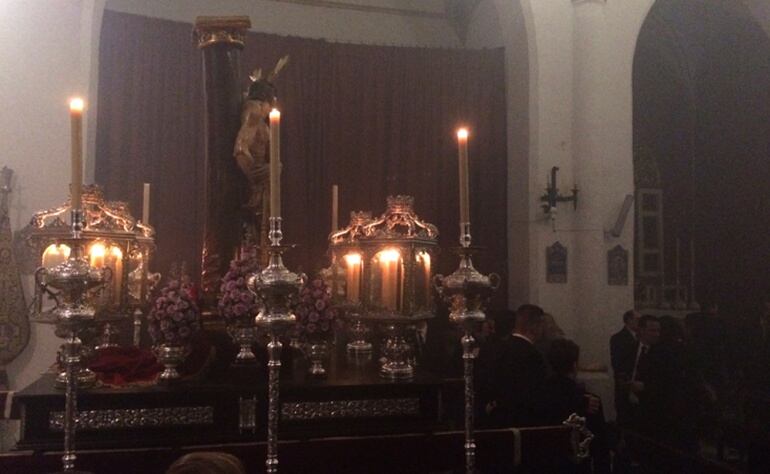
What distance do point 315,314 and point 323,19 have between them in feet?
24.1

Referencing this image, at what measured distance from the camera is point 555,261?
31.3 feet

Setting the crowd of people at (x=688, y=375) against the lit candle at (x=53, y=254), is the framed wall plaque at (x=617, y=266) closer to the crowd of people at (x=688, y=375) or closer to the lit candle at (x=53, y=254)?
the crowd of people at (x=688, y=375)

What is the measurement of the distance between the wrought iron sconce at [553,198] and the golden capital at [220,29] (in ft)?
16.0

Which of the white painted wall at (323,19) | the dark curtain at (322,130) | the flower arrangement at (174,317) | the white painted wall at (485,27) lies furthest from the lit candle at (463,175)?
the white painted wall at (323,19)

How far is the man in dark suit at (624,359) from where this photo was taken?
290 inches

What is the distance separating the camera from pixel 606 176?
945cm

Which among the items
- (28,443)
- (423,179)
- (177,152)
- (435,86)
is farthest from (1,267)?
(435,86)

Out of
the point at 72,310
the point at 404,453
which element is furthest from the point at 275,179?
the point at 404,453

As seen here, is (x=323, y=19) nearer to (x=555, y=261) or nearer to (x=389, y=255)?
(x=555, y=261)

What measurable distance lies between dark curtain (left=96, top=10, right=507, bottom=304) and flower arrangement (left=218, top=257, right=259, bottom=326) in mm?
4308

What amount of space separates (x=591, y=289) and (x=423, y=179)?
2.80m

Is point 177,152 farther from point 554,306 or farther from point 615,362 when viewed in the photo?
point 615,362

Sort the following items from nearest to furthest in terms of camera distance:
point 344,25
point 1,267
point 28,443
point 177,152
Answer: point 28,443 < point 1,267 < point 177,152 < point 344,25

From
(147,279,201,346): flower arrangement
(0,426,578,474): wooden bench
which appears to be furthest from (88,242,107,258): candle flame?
(0,426,578,474): wooden bench
